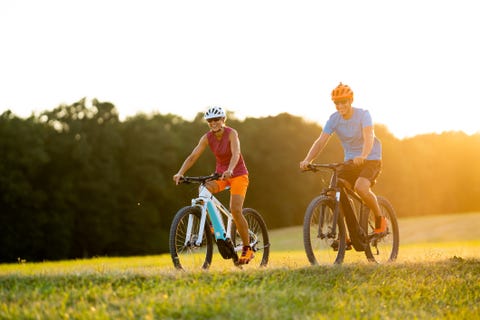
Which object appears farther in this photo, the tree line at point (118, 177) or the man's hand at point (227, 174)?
the tree line at point (118, 177)

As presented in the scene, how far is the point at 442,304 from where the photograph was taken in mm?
8906

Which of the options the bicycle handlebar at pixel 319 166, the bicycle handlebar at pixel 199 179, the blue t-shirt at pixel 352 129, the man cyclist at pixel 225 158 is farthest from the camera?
the blue t-shirt at pixel 352 129

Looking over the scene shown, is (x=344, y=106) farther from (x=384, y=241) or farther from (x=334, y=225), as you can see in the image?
(x=384, y=241)

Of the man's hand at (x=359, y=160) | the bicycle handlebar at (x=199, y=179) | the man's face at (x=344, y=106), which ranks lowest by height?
the bicycle handlebar at (x=199, y=179)

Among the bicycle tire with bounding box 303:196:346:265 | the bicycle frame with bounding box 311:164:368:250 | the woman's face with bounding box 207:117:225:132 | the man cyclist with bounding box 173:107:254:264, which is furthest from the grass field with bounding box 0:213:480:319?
the woman's face with bounding box 207:117:225:132

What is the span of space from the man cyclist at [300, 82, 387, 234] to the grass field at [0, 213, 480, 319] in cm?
132

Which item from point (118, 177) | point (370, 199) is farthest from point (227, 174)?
point (118, 177)

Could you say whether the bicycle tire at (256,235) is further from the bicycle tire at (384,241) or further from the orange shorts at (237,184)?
the bicycle tire at (384,241)

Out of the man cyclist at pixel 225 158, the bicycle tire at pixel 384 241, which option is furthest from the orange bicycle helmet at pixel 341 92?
the bicycle tire at pixel 384 241

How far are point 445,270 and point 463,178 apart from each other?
5533 cm

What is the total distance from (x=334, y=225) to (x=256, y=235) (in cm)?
141

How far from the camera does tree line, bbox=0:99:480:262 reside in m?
44.0

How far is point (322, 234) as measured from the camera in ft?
34.1

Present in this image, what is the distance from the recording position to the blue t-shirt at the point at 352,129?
10703 millimetres
